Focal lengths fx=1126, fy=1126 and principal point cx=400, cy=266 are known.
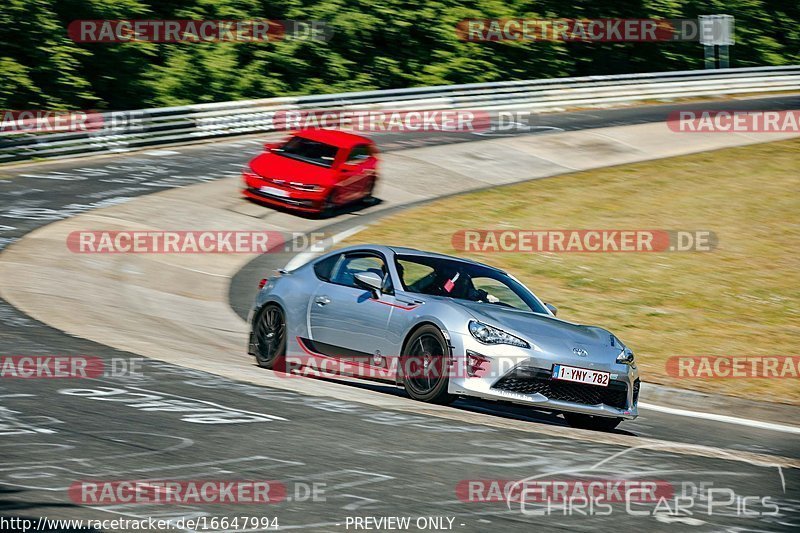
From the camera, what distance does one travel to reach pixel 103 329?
450 inches

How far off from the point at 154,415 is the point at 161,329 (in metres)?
5.19

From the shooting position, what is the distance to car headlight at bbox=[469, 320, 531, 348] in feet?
28.8

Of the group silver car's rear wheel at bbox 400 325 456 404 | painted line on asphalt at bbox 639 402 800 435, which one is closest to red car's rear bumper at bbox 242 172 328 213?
painted line on asphalt at bbox 639 402 800 435

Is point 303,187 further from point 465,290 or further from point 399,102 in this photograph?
point 399,102

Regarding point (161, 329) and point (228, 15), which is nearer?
point (161, 329)

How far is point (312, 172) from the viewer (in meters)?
21.1

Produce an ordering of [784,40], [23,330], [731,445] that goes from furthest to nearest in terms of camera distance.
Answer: [784,40] → [23,330] → [731,445]

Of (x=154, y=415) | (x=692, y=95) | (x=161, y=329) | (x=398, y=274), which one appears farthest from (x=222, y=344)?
(x=692, y=95)

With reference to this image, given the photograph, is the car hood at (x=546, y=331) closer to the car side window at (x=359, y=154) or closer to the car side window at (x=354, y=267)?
the car side window at (x=354, y=267)

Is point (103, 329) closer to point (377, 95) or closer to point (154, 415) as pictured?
point (154, 415)

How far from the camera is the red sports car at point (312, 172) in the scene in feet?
68.7

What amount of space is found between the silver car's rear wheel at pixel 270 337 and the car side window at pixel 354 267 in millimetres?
727

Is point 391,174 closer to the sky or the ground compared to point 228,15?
closer to the ground

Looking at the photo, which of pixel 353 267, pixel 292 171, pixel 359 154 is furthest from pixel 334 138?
pixel 353 267
